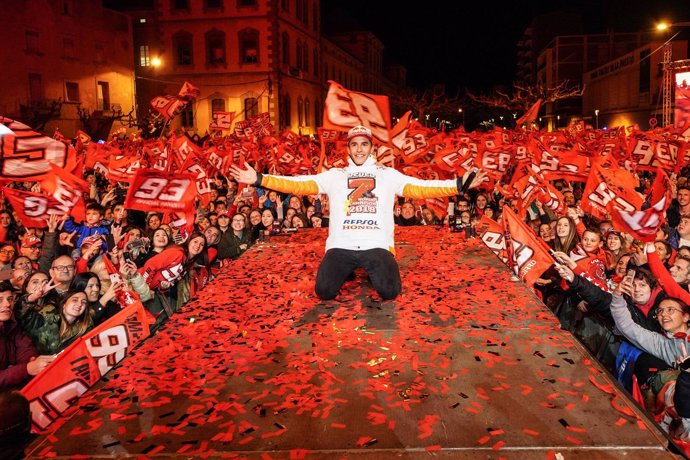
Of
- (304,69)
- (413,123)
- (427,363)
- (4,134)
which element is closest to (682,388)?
(427,363)

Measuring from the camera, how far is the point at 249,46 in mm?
42406

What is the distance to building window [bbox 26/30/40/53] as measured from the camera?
3247 cm

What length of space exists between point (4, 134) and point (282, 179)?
3440 millimetres

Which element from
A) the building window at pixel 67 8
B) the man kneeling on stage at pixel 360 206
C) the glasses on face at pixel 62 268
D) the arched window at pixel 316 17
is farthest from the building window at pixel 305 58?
the glasses on face at pixel 62 268

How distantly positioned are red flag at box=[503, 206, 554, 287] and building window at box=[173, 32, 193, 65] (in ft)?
134

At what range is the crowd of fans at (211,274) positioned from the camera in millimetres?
4555

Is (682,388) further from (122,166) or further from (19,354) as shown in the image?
(122,166)

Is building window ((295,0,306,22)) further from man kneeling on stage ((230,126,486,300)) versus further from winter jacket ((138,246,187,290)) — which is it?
man kneeling on stage ((230,126,486,300))

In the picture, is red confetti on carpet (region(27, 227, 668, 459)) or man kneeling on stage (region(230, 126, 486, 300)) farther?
man kneeling on stage (region(230, 126, 486, 300))

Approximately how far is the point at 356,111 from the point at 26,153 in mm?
4480

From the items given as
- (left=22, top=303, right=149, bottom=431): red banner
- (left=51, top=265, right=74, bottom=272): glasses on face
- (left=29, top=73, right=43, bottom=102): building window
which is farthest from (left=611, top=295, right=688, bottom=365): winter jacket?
(left=29, top=73, right=43, bottom=102): building window

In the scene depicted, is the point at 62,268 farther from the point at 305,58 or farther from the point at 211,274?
the point at 305,58

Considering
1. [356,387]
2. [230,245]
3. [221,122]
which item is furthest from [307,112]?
[356,387]

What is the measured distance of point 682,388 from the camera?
11.4 ft
